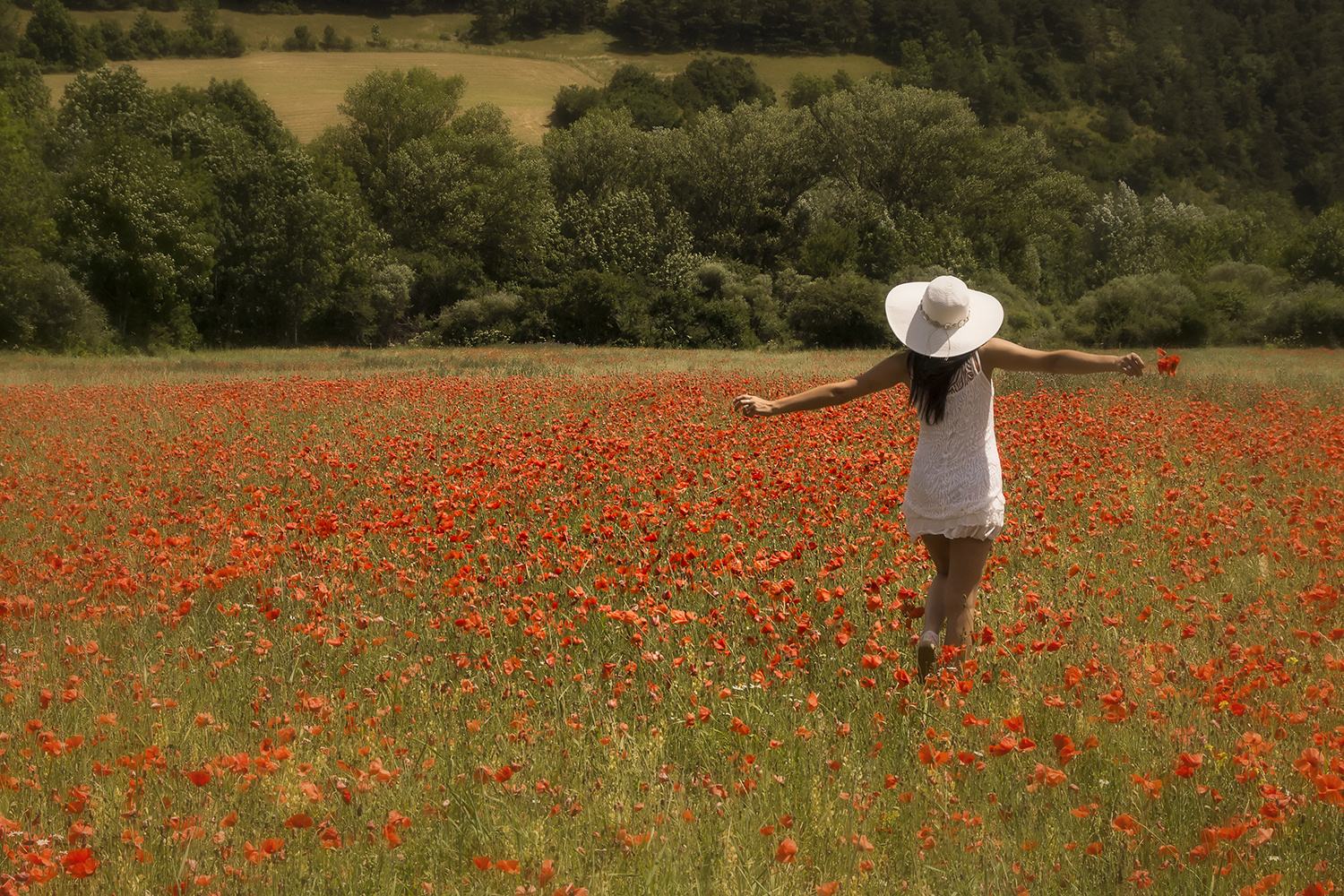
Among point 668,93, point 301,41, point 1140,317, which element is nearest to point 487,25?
point 301,41

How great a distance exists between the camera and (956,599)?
4742mm

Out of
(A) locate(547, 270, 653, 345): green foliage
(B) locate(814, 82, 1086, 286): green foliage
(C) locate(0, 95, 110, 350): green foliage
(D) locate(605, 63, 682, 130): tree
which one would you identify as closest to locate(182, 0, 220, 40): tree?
(D) locate(605, 63, 682, 130): tree

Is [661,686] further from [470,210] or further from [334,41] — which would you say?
[334,41]

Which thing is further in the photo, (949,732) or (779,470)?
(779,470)

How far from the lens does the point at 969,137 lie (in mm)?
63156

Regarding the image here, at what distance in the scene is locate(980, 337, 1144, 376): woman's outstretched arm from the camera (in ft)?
14.6

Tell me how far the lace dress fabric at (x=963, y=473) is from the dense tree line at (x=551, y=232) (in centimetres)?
3898

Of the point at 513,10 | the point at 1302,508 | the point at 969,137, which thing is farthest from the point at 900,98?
the point at 513,10

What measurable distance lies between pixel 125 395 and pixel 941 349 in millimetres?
14996

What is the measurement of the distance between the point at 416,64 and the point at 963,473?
104952 mm

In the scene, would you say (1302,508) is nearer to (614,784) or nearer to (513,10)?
(614,784)

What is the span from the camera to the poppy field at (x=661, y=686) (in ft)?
10.1

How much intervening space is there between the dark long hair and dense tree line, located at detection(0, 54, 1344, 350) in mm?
39020

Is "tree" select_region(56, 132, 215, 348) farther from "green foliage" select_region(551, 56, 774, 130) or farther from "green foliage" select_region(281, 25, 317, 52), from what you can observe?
"green foliage" select_region(281, 25, 317, 52)
